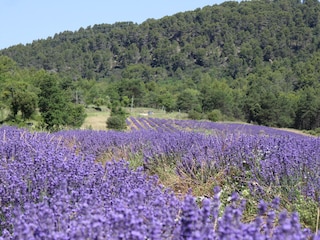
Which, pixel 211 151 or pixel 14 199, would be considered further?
pixel 211 151

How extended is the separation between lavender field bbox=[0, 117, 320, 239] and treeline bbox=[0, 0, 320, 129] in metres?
61.0

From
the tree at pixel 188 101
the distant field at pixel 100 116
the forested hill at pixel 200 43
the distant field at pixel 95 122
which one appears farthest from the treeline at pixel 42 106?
the forested hill at pixel 200 43

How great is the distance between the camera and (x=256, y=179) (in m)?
4.11

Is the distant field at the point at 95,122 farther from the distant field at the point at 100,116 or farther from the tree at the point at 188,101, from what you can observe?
the tree at the point at 188,101

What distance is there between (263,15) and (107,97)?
74.7m

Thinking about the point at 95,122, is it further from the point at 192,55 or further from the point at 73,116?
the point at 192,55

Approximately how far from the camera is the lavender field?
1.56m

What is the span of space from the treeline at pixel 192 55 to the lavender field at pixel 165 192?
61030mm

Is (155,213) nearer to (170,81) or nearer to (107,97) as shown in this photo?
(107,97)

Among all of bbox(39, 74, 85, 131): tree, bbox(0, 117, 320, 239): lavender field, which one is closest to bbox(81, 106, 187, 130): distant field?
bbox(39, 74, 85, 131): tree

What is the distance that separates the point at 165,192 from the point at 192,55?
123139 millimetres

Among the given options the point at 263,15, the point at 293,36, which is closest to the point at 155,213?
the point at 293,36

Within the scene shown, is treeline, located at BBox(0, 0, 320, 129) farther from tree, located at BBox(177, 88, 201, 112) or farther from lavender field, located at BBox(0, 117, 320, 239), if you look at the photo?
lavender field, located at BBox(0, 117, 320, 239)

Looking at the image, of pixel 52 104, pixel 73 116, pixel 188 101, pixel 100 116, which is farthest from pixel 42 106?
pixel 188 101
